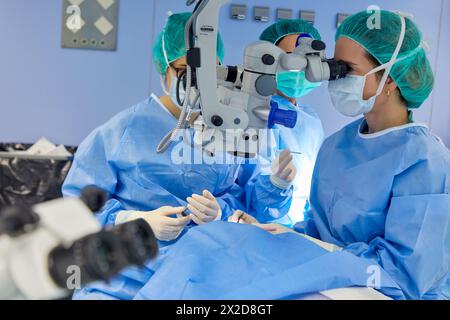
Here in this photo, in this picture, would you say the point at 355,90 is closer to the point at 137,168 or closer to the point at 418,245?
the point at 418,245

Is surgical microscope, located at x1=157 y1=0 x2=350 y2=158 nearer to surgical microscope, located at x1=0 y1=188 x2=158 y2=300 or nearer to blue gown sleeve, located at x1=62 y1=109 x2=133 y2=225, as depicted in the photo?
blue gown sleeve, located at x1=62 y1=109 x2=133 y2=225

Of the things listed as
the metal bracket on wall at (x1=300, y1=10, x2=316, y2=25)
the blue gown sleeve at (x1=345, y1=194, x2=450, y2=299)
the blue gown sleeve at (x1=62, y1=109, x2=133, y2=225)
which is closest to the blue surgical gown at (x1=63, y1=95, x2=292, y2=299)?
the blue gown sleeve at (x1=62, y1=109, x2=133, y2=225)

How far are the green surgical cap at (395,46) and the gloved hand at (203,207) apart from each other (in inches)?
23.3

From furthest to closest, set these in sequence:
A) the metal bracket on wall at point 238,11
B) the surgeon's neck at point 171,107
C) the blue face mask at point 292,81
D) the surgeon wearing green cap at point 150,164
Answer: the metal bracket on wall at point 238,11 < the surgeon's neck at point 171,107 < the surgeon wearing green cap at point 150,164 < the blue face mask at point 292,81

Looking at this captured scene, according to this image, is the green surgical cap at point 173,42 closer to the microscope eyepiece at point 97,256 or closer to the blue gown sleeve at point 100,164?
the blue gown sleeve at point 100,164

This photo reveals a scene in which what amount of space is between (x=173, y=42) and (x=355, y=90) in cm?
54

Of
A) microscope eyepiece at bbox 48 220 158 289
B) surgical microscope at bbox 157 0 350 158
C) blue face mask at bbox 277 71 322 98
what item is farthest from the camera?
blue face mask at bbox 277 71 322 98

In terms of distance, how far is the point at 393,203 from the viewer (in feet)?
4.10

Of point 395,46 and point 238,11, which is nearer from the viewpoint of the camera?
point 395,46

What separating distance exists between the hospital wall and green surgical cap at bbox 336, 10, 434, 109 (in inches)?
60.3

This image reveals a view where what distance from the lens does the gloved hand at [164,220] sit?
4.36ft

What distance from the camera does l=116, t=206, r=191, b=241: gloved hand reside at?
133 cm

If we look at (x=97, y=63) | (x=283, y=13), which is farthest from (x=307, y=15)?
(x=97, y=63)

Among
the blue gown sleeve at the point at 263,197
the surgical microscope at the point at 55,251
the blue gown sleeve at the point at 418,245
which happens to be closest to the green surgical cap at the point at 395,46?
the blue gown sleeve at the point at 418,245
